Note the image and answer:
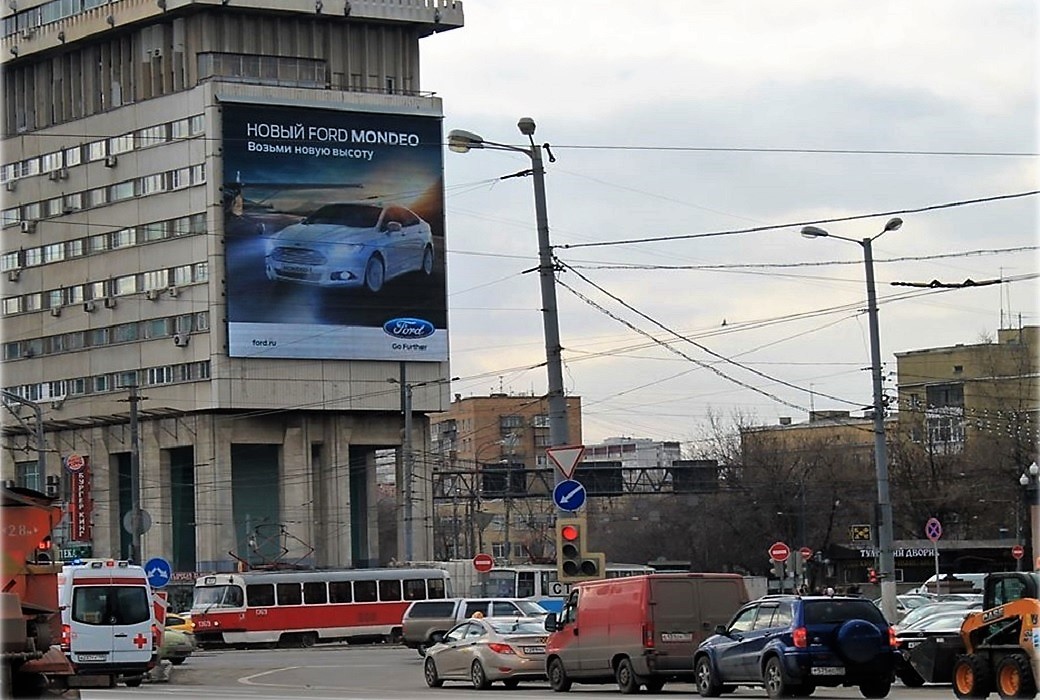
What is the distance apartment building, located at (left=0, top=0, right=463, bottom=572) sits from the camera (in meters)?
93.2

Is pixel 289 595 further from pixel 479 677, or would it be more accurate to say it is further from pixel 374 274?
pixel 479 677

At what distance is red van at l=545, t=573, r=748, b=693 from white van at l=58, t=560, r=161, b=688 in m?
8.67

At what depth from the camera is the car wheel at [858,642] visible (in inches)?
1034

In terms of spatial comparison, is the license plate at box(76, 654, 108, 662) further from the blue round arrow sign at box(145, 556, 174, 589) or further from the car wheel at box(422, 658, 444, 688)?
the blue round arrow sign at box(145, 556, 174, 589)

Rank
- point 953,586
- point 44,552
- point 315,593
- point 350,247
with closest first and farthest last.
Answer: point 44,552, point 315,593, point 953,586, point 350,247

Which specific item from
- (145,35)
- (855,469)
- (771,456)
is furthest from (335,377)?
(855,469)

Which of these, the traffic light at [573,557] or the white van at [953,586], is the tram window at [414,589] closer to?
the white van at [953,586]

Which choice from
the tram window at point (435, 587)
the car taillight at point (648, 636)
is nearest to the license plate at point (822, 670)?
the car taillight at point (648, 636)

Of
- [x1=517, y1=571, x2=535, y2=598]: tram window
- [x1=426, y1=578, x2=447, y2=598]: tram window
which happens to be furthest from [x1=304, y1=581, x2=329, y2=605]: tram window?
[x1=517, y1=571, x2=535, y2=598]: tram window

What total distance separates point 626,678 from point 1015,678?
7094 mm

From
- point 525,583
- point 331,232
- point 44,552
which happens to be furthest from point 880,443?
point 331,232

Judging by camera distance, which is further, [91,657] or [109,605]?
[109,605]

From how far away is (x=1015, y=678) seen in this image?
81.8ft

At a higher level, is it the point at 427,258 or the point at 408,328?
the point at 427,258
